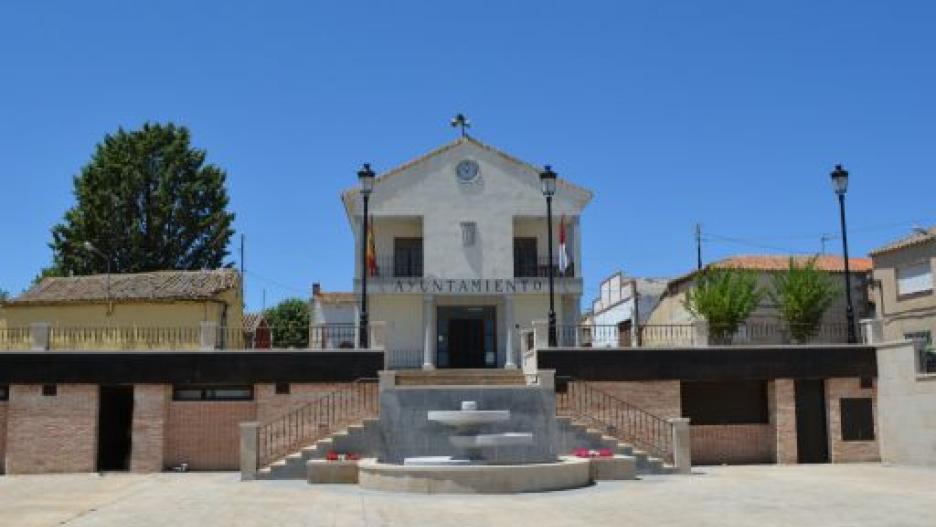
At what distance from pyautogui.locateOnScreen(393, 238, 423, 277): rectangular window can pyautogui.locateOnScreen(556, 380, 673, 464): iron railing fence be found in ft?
35.7

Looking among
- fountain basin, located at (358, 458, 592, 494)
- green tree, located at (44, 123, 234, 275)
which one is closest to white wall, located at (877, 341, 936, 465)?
fountain basin, located at (358, 458, 592, 494)

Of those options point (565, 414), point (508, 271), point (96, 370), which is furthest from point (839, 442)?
point (96, 370)

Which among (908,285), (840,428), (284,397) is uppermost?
(908,285)

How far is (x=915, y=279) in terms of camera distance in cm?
3666

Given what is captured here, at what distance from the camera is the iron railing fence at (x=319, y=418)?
912 inches

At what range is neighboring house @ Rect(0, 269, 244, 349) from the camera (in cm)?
2928

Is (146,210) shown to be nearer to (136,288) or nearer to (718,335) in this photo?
(136,288)

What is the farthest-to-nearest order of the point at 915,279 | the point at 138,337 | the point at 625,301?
the point at 625,301, the point at 915,279, the point at 138,337

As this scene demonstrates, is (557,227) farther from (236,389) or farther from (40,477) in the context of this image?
(40,477)

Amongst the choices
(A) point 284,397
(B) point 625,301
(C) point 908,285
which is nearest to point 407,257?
(A) point 284,397

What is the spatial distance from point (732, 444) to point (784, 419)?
1496 millimetres

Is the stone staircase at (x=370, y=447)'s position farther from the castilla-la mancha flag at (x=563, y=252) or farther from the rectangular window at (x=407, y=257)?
the rectangular window at (x=407, y=257)

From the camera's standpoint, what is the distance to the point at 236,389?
24703 mm

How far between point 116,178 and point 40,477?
26163 mm
